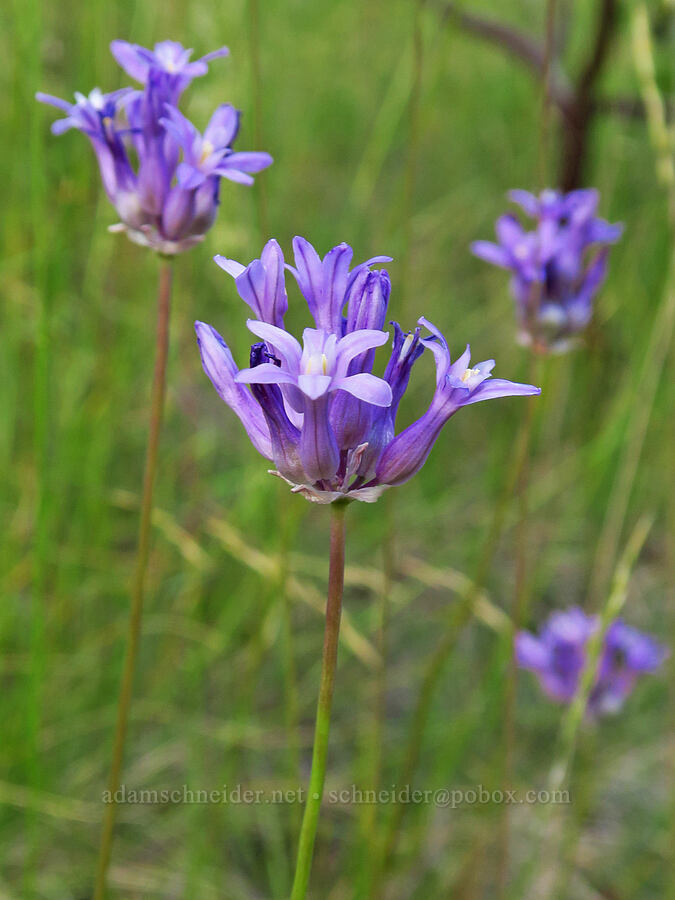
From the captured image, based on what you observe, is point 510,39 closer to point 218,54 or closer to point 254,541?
point 254,541

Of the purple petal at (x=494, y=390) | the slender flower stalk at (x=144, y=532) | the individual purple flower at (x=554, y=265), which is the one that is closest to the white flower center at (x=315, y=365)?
the purple petal at (x=494, y=390)

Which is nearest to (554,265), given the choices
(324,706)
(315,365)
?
(315,365)

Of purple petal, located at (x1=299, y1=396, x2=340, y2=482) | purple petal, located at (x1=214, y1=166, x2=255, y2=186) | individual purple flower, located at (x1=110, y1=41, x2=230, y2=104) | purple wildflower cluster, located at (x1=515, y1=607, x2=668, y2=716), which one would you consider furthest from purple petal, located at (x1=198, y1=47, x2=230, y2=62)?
purple wildflower cluster, located at (x1=515, y1=607, x2=668, y2=716)

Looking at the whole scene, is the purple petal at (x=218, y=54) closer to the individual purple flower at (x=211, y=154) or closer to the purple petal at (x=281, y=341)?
the individual purple flower at (x=211, y=154)

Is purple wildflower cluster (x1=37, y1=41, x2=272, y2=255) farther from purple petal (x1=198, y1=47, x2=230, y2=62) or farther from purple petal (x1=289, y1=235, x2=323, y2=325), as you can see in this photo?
purple petal (x1=289, y1=235, x2=323, y2=325)

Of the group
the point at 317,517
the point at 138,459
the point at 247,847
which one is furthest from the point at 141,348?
the point at 247,847

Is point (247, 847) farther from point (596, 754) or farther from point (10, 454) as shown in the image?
point (10, 454)
